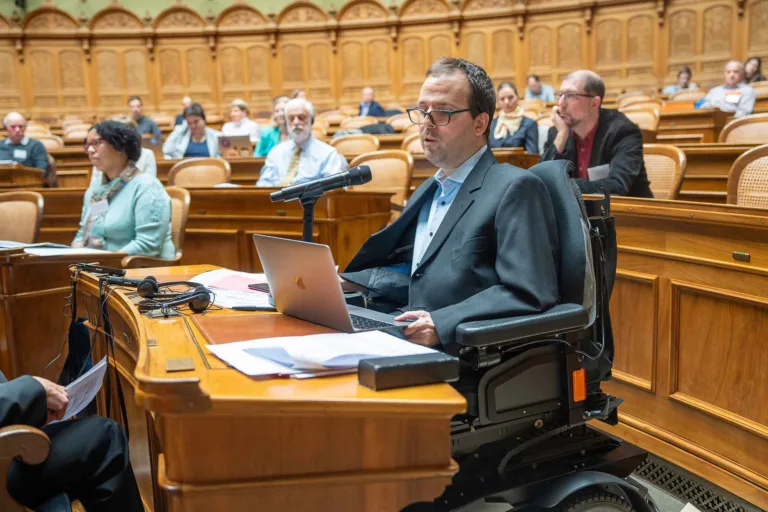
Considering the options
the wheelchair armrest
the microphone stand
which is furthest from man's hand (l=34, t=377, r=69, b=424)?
the wheelchair armrest

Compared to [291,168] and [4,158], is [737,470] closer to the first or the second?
[291,168]

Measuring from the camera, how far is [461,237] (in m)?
1.68

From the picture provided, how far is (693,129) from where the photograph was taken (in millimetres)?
6535

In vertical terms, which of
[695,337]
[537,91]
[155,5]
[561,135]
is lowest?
[695,337]

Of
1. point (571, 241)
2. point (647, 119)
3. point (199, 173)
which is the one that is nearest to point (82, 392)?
point (571, 241)

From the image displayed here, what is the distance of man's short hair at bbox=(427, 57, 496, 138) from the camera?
1.76 m

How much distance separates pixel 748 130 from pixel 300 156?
3.02 metres

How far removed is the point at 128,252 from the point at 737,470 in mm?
2650

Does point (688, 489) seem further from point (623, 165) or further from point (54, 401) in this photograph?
point (54, 401)

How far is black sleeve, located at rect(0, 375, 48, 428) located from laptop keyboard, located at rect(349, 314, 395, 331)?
2.15 feet

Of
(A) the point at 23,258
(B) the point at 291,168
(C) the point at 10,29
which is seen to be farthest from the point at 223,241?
(C) the point at 10,29

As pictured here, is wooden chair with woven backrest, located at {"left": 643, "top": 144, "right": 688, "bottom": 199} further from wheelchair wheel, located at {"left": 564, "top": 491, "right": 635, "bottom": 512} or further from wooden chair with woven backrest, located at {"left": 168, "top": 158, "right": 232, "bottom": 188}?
wooden chair with woven backrest, located at {"left": 168, "top": 158, "right": 232, "bottom": 188}

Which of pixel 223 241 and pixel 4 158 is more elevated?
pixel 4 158

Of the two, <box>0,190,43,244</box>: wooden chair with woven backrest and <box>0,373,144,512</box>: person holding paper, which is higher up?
<box>0,190,43,244</box>: wooden chair with woven backrest
